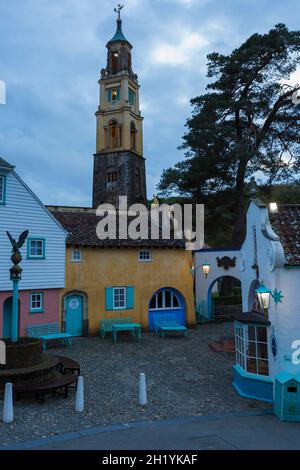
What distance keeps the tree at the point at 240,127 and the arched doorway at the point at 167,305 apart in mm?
7383

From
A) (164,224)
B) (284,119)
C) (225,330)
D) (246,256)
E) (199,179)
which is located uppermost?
(284,119)

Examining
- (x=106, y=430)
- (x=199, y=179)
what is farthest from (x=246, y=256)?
(x=199, y=179)

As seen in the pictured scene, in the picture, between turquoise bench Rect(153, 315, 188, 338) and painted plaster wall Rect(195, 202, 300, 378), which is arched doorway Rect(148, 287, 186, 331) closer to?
turquoise bench Rect(153, 315, 188, 338)

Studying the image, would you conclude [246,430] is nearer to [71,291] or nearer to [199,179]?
[71,291]

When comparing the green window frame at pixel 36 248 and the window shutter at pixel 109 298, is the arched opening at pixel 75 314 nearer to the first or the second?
the window shutter at pixel 109 298

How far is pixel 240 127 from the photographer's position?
2816 centimetres

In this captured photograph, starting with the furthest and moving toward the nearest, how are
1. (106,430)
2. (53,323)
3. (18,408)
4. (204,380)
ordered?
(53,323)
(204,380)
(18,408)
(106,430)

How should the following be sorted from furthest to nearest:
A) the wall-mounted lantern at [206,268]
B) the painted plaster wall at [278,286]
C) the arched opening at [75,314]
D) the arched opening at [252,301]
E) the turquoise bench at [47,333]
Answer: the wall-mounted lantern at [206,268] → the arched opening at [75,314] → the turquoise bench at [47,333] → the arched opening at [252,301] → the painted plaster wall at [278,286]

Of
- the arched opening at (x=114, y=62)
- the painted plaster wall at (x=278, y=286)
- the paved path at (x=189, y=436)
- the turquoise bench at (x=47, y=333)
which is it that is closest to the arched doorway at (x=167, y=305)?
the turquoise bench at (x=47, y=333)

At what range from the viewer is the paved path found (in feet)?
23.8

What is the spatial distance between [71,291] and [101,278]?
176 cm

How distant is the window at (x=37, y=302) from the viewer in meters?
17.4

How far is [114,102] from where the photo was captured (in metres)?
38.9

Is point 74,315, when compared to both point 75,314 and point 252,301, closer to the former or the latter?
point 75,314
